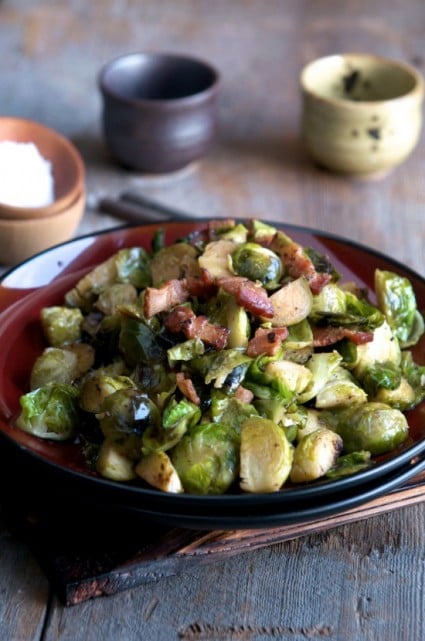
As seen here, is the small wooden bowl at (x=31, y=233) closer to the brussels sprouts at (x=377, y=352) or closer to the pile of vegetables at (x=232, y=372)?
the pile of vegetables at (x=232, y=372)

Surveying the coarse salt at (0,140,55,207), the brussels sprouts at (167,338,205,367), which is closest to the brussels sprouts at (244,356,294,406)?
the brussels sprouts at (167,338,205,367)

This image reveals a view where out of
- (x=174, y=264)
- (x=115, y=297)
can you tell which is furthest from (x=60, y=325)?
(x=174, y=264)

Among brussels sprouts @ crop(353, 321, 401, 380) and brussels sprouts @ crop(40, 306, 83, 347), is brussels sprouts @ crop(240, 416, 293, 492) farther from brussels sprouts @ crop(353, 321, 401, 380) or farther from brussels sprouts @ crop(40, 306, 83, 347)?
brussels sprouts @ crop(40, 306, 83, 347)

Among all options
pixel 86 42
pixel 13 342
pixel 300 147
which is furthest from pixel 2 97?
pixel 13 342

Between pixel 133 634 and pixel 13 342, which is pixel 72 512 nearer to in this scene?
pixel 133 634

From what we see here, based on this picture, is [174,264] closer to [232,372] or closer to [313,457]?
[232,372]

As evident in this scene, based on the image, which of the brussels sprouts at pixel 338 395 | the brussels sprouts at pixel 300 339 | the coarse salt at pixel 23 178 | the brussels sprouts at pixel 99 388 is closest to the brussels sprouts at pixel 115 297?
the brussels sprouts at pixel 99 388
